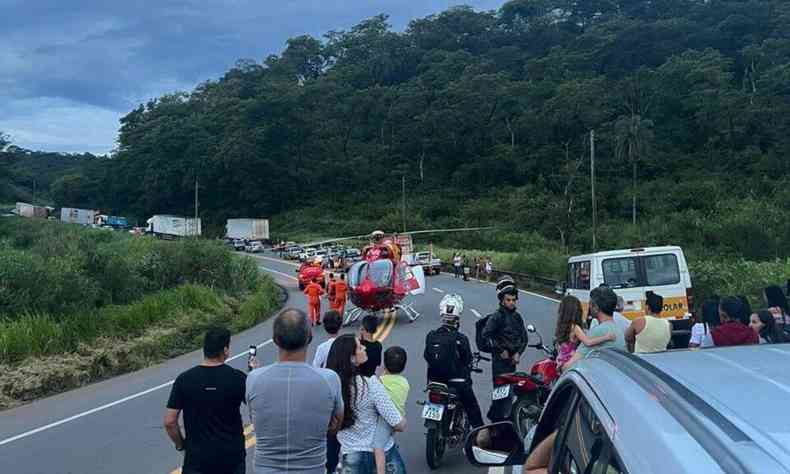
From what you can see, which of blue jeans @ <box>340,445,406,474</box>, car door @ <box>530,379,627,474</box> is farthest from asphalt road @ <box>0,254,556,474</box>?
car door @ <box>530,379,627,474</box>

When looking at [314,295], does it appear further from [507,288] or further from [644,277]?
[507,288]

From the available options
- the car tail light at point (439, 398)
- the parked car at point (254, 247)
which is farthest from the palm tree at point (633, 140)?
the car tail light at point (439, 398)

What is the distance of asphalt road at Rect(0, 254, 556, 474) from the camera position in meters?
8.47

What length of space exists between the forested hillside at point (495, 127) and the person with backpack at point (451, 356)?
4913cm

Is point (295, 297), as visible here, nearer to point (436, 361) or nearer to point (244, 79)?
point (436, 361)

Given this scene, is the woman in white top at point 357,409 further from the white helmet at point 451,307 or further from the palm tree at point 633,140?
the palm tree at point 633,140

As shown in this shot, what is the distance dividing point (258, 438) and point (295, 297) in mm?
30362

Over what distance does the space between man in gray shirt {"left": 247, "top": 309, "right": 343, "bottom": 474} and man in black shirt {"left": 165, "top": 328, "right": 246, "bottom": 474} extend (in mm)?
625

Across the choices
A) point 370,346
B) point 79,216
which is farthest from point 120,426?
point 79,216

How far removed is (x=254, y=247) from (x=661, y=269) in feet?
207

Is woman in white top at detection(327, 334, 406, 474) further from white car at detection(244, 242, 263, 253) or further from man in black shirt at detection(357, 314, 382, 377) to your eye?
white car at detection(244, 242, 263, 253)

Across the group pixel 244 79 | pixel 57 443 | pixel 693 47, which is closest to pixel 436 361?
pixel 57 443

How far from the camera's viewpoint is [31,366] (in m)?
14.4

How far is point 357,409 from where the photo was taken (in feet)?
17.9
